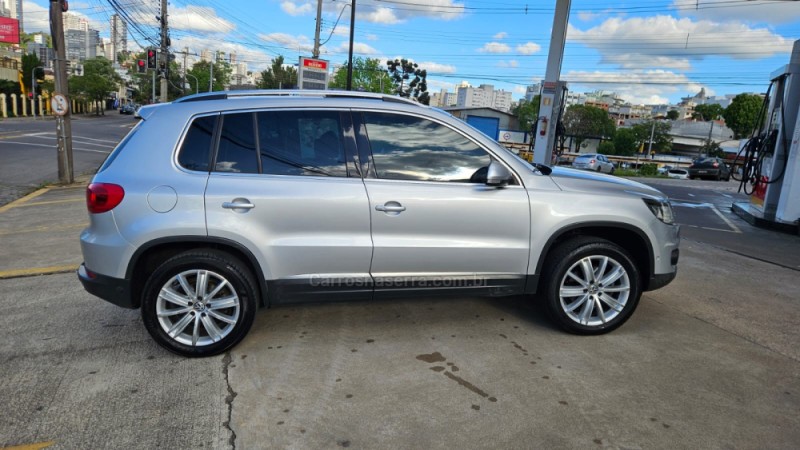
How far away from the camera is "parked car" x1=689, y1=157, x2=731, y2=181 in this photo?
30.8 metres

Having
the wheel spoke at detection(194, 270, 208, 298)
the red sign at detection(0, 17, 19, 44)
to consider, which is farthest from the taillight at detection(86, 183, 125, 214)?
the red sign at detection(0, 17, 19, 44)

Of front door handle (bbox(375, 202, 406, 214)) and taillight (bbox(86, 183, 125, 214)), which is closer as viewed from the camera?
taillight (bbox(86, 183, 125, 214))

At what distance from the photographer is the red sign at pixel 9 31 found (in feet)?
199

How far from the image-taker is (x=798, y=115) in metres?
9.30

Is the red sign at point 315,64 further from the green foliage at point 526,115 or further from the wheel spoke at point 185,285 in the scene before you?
the green foliage at point 526,115

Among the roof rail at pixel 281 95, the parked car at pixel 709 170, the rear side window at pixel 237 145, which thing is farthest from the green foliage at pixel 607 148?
the rear side window at pixel 237 145

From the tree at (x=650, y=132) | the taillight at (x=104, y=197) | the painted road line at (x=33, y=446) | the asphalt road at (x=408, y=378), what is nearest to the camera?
the painted road line at (x=33, y=446)

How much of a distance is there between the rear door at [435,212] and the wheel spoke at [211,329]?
113 cm

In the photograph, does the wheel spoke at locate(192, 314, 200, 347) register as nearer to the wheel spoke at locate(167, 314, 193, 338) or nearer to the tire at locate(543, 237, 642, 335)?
the wheel spoke at locate(167, 314, 193, 338)

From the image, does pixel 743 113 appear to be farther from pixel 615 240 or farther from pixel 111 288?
pixel 111 288

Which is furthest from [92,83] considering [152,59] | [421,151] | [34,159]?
[421,151]

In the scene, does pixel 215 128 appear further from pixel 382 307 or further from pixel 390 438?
pixel 390 438

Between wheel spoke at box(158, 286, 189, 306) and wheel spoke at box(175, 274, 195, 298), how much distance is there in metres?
0.05

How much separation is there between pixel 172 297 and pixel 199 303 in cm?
18
